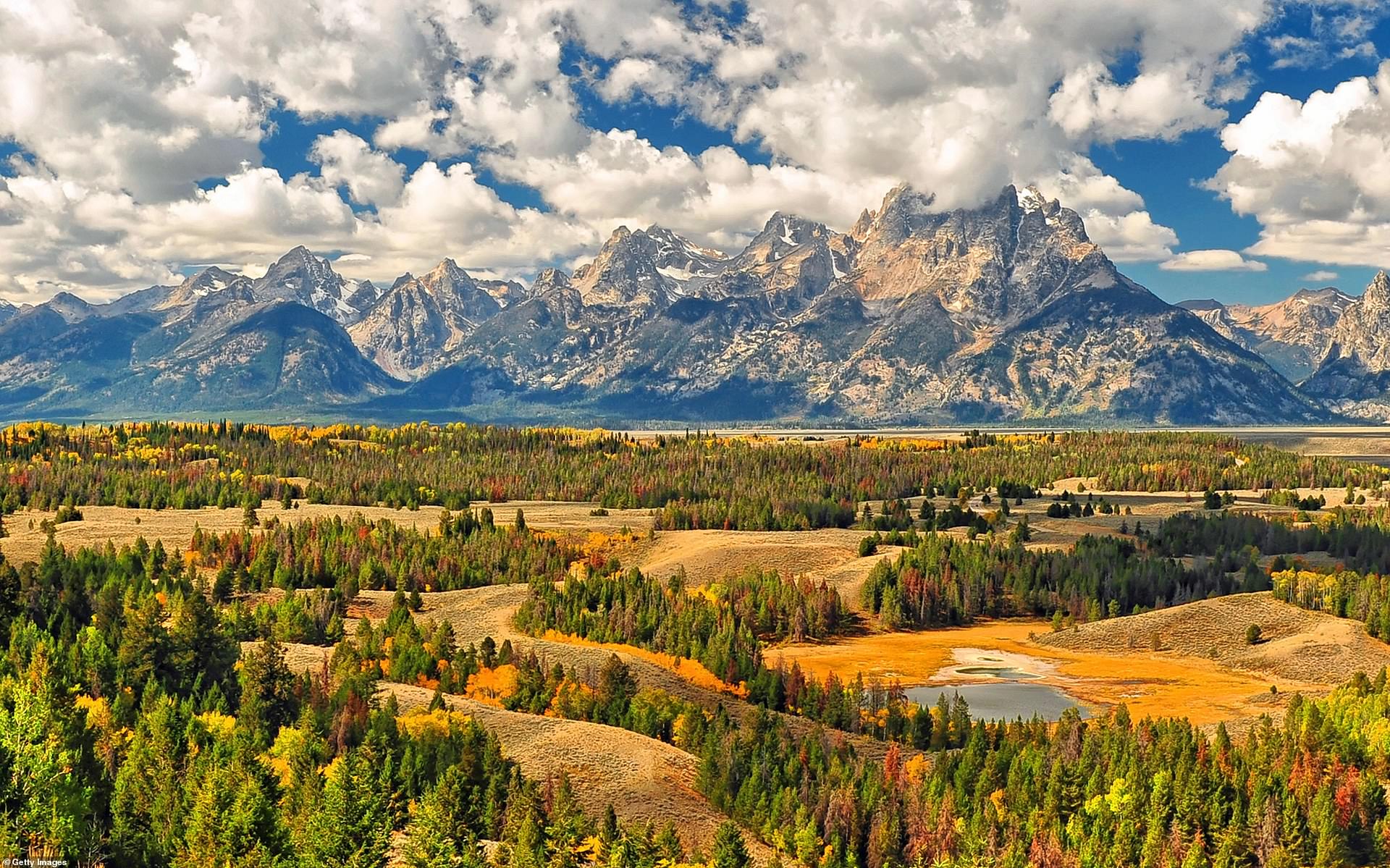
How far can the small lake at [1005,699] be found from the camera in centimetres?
17100

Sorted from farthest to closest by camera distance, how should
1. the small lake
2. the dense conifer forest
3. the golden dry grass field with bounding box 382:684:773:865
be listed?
the small lake → the golden dry grass field with bounding box 382:684:773:865 → the dense conifer forest

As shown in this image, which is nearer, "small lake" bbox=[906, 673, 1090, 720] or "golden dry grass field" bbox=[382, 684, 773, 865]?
"golden dry grass field" bbox=[382, 684, 773, 865]

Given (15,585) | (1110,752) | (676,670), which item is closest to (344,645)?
(676,670)

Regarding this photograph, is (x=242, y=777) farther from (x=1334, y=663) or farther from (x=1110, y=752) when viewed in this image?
(x=1334, y=663)

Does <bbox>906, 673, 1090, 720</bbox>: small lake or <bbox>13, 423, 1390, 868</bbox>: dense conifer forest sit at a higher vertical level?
<bbox>13, 423, 1390, 868</bbox>: dense conifer forest

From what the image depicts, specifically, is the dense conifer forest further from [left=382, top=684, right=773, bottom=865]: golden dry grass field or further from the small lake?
Result: the small lake

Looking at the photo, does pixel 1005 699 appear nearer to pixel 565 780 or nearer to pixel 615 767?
pixel 615 767

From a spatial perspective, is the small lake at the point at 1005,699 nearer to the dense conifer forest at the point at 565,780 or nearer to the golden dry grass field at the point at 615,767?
the dense conifer forest at the point at 565,780

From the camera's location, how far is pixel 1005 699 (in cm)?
18088

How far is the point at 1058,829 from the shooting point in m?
114

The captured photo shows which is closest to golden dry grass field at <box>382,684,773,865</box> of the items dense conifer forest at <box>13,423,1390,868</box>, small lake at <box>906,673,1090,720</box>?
dense conifer forest at <box>13,423,1390,868</box>

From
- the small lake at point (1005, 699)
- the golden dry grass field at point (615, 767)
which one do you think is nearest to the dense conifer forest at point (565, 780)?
the golden dry grass field at point (615, 767)

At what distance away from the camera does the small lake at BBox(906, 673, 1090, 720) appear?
561 feet

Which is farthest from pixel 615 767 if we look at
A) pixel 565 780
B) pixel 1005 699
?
pixel 1005 699
